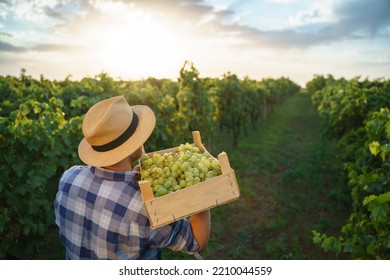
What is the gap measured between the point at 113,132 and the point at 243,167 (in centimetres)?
920

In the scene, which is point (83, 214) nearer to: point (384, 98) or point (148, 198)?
point (148, 198)

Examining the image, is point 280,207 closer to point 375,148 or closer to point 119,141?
point 375,148

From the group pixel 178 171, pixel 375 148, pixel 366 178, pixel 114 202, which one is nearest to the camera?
pixel 114 202

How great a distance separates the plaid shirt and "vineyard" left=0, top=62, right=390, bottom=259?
1591 millimetres

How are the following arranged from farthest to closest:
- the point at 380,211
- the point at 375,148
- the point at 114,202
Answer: the point at 375,148
the point at 380,211
the point at 114,202

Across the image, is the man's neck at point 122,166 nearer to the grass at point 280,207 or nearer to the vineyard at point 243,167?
the vineyard at point 243,167

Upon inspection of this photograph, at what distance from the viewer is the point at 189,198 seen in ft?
7.32

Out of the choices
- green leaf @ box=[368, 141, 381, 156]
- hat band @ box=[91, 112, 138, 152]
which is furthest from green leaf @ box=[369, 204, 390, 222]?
hat band @ box=[91, 112, 138, 152]

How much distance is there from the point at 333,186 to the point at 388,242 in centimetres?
687

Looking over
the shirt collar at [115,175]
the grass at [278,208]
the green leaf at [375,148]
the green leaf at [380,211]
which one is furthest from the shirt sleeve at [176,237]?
the grass at [278,208]

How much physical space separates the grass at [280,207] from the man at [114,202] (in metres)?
3.75

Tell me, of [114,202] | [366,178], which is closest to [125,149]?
[114,202]

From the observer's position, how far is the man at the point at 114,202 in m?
2.34

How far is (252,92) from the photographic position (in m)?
18.4
